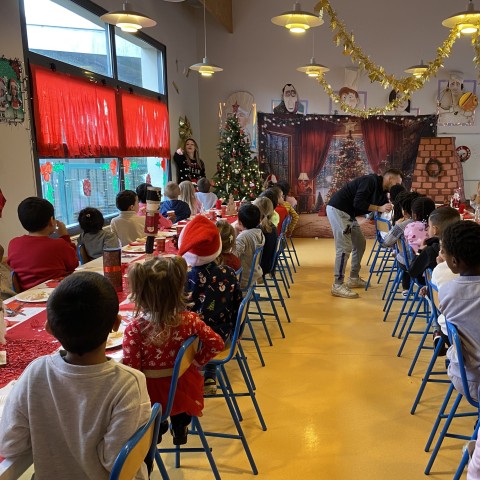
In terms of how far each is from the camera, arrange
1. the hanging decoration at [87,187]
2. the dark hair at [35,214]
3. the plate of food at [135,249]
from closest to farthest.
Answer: the dark hair at [35,214] → the plate of food at [135,249] → the hanging decoration at [87,187]

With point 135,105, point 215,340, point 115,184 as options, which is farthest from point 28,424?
point 135,105

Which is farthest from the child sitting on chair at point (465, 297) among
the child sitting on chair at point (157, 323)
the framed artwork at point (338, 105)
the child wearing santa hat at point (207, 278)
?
the framed artwork at point (338, 105)

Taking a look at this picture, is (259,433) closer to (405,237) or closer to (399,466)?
(399,466)

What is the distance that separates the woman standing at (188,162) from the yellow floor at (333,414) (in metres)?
4.46

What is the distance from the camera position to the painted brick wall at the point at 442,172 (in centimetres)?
863

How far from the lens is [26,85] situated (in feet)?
14.1

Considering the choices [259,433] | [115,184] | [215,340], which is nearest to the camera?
[215,340]

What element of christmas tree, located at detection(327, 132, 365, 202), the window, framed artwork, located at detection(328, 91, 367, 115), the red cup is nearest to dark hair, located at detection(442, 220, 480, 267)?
the red cup

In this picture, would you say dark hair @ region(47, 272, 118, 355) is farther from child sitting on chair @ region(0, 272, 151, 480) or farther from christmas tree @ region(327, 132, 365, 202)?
christmas tree @ region(327, 132, 365, 202)

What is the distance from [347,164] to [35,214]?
282 inches

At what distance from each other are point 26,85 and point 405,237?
11.8ft

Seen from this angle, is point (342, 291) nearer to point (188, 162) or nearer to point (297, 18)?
point (297, 18)

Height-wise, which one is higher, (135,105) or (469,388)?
(135,105)

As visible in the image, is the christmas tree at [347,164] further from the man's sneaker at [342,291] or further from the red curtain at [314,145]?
the man's sneaker at [342,291]
